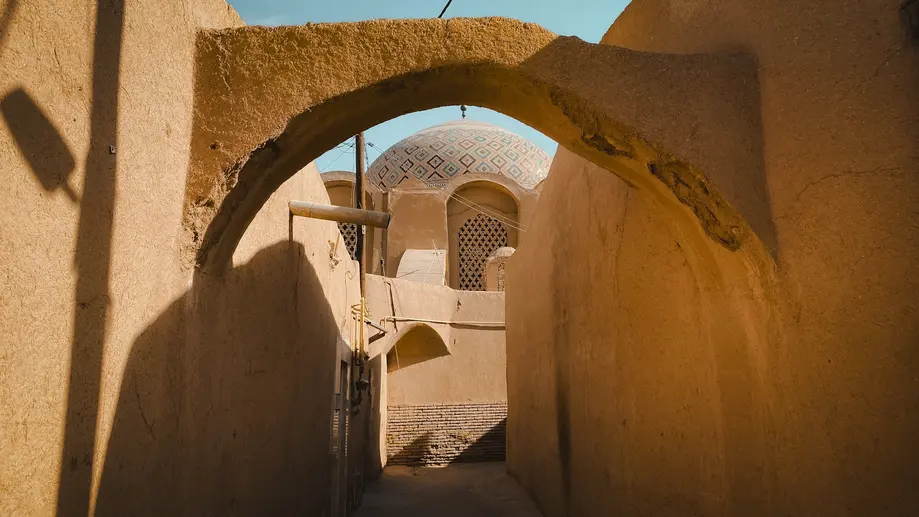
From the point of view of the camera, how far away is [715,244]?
9.25 feet

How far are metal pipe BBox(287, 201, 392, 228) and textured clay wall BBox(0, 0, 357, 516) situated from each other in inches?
38.1

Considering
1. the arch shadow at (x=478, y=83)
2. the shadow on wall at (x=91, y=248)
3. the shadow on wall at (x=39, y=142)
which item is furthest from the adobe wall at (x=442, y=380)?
the shadow on wall at (x=39, y=142)

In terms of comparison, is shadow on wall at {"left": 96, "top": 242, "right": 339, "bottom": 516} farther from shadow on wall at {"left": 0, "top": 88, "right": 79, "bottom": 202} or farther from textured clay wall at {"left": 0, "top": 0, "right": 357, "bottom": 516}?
shadow on wall at {"left": 0, "top": 88, "right": 79, "bottom": 202}

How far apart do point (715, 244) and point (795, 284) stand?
1.39 feet

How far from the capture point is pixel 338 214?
4.16 metres

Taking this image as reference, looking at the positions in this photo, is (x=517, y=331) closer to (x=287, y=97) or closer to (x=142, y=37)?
(x=287, y=97)

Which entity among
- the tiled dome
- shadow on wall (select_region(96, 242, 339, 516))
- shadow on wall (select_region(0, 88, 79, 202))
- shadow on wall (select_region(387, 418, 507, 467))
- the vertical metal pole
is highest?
the tiled dome

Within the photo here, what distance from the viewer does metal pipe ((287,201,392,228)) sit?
4.09 m

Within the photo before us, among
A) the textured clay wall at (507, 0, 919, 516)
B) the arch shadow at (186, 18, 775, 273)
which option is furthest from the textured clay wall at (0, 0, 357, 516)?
the textured clay wall at (507, 0, 919, 516)

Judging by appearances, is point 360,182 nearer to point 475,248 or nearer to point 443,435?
point 443,435

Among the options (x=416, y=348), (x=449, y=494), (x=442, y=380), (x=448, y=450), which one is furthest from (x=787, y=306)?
(x=416, y=348)

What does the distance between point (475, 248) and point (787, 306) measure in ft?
40.9

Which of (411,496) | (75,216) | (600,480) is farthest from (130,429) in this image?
(411,496)

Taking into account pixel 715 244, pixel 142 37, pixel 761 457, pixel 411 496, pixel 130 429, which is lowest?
pixel 411 496
